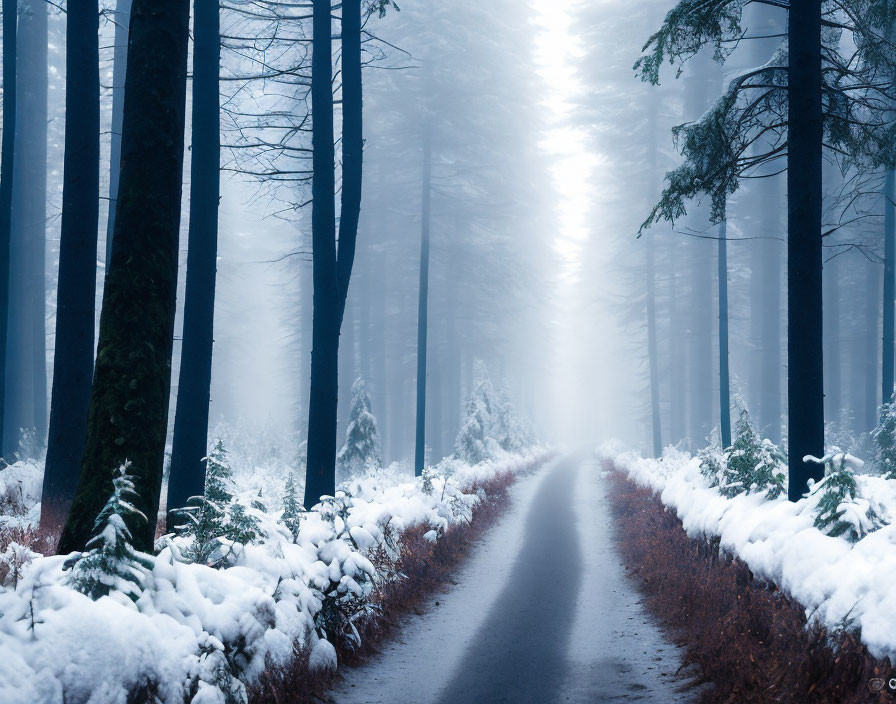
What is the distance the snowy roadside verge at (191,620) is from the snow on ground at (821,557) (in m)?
3.83

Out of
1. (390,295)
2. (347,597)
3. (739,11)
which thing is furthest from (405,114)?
(347,597)

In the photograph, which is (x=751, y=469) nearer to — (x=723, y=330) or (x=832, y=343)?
(x=723, y=330)

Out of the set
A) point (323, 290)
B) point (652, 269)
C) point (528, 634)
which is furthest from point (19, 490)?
point (652, 269)

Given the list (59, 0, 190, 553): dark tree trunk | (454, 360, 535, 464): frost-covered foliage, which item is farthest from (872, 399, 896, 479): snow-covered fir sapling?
(59, 0, 190, 553): dark tree trunk

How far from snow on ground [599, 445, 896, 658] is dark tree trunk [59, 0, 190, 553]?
5077mm

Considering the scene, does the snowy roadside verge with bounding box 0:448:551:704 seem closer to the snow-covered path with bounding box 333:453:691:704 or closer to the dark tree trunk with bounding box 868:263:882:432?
the snow-covered path with bounding box 333:453:691:704

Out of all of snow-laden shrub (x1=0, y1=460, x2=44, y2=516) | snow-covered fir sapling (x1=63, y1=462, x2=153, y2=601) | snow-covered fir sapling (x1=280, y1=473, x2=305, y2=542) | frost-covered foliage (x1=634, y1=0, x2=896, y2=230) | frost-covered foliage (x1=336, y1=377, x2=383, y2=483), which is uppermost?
frost-covered foliage (x1=634, y1=0, x2=896, y2=230)

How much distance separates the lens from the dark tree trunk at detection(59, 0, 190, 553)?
5.03m

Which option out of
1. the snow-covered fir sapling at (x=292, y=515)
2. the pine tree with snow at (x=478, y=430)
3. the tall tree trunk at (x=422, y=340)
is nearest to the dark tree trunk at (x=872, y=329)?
the pine tree with snow at (x=478, y=430)

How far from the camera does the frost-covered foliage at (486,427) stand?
84.4 feet

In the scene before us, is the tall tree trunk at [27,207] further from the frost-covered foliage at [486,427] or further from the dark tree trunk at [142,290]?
the frost-covered foliage at [486,427]

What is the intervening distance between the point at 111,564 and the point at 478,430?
2243 centimetres

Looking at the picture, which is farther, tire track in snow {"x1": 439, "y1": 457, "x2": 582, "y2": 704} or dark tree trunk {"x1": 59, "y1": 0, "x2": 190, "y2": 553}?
tire track in snow {"x1": 439, "y1": 457, "x2": 582, "y2": 704}

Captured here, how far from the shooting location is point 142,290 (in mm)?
5242
